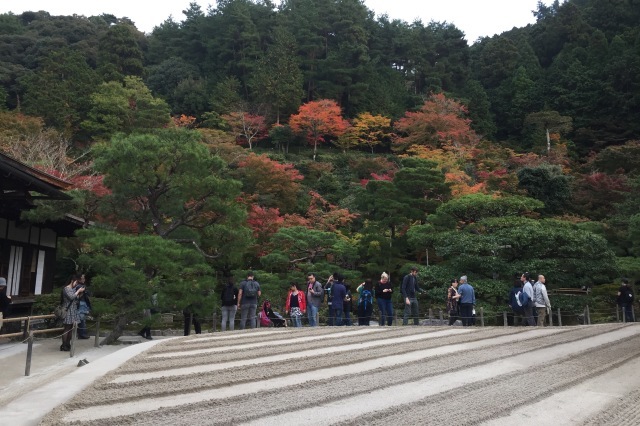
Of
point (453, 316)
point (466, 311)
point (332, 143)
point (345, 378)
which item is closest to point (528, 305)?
point (466, 311)

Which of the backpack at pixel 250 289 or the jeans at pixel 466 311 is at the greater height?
the backpack at pixel 250 289

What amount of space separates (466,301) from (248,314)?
16.6ft

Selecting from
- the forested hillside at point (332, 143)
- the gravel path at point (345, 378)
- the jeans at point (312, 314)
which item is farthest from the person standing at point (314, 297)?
the gravel path at point (345, 378)

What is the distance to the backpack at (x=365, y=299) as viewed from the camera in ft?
43.3

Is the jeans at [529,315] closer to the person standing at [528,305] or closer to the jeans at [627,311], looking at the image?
the person standing at [528,305]

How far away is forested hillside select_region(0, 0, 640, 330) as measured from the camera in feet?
44.6

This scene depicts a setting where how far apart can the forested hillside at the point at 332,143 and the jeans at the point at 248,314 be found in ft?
3.59

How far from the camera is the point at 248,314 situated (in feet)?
42.5

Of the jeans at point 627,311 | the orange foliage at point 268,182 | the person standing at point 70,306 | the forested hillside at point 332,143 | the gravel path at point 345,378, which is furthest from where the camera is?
the orange foliage at point 268,182

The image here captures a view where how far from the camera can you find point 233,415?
5.12 m

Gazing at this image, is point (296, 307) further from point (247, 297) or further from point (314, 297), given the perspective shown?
point (247, 297)

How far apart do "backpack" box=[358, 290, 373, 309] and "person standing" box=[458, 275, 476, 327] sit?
2.12 metres

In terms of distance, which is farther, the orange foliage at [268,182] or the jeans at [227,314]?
the orange foliage at [268,182]

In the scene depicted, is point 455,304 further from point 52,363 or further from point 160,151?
point 52,363
